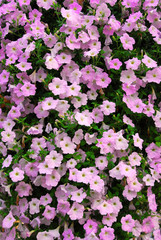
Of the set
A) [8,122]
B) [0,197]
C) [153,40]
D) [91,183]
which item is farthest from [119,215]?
[153,40]

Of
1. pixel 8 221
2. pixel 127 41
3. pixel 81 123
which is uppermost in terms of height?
pixel 127 41

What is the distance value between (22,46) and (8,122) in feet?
1.93

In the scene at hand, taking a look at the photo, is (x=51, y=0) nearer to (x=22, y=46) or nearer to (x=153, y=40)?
(x=22, y=46)

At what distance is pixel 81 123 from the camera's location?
1995mm

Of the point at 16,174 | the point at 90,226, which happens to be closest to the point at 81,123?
the point at 16,174

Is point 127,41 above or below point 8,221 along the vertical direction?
above

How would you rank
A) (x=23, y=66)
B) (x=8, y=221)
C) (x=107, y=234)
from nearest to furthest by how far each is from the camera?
(x=107, y=234) < (x=8, y=221) < (x=23, y=66)

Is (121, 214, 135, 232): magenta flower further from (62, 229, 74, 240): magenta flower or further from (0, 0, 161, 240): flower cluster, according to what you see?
(62, 229, 74, 240): magenta flower

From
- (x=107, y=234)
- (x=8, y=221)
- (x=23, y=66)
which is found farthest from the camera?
(x=23, y=66)

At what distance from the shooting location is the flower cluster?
2012mm

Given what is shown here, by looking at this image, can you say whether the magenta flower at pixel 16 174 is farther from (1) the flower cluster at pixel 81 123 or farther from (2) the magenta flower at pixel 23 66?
(2) the magenta flower at pixel 23 66

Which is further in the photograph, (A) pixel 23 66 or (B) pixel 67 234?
(A) pixel 23 66

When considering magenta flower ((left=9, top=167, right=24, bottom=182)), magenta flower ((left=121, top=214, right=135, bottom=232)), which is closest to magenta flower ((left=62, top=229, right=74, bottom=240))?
magenta flower ((left=121, top=214, right=135, bottom=232))

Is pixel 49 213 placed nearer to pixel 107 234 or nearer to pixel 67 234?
pixel 67 234
